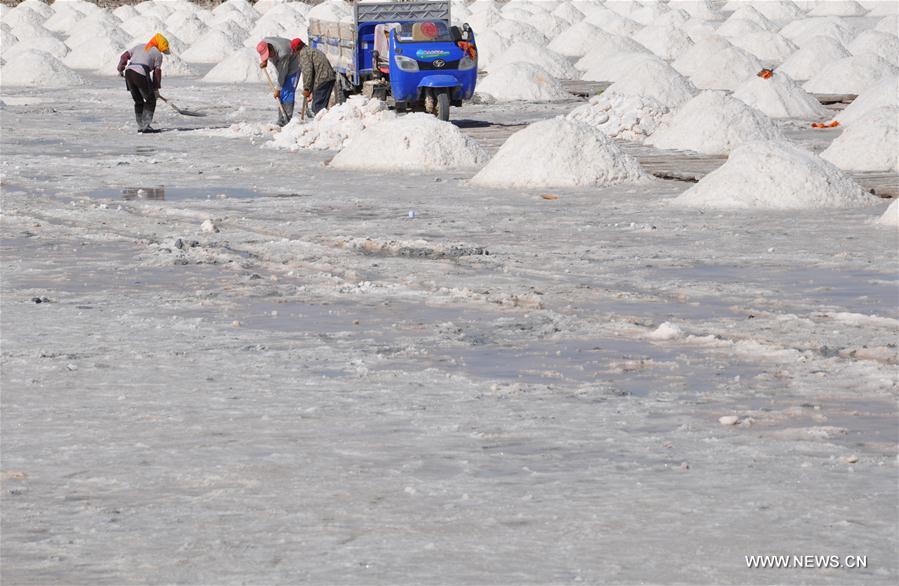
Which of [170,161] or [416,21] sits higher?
[416,21]

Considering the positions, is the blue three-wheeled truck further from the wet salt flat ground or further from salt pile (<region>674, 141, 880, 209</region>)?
the wet salt flat ground

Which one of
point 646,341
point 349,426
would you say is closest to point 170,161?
point 646,341

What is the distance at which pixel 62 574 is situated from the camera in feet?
14.7

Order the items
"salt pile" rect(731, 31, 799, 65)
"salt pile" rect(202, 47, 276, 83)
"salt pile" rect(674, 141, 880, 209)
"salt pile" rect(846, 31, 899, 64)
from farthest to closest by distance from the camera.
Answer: "salt pile" rect(731, 31, 799, 65) < "salt pile" rect(202, 47, 276, 83) < "salt pile" rect(846, 31, 899, 64) < "salt pile" rect(674, 141, 880, 209)

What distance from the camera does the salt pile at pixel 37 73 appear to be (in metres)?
34.2

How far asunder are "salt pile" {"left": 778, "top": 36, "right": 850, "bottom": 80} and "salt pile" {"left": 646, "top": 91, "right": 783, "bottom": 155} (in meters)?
14.0

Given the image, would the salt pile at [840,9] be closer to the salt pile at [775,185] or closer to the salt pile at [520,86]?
the salt pile at [520,86]

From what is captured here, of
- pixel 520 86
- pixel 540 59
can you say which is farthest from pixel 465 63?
pixel 540 59

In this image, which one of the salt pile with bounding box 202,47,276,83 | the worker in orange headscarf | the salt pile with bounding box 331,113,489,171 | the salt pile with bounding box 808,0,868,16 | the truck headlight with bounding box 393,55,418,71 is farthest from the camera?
the salt pile with bounding box 808,0,868,16

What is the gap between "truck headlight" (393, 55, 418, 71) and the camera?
19906 mm

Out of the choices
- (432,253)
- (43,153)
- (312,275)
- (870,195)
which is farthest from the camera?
(43,153)

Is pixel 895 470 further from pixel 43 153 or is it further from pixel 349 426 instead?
pixel 43 153

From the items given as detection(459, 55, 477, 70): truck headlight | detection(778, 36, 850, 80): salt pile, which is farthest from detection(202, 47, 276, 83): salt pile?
detection(459, 55, 477, 70): truck headlight

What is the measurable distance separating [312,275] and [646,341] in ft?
9.25
